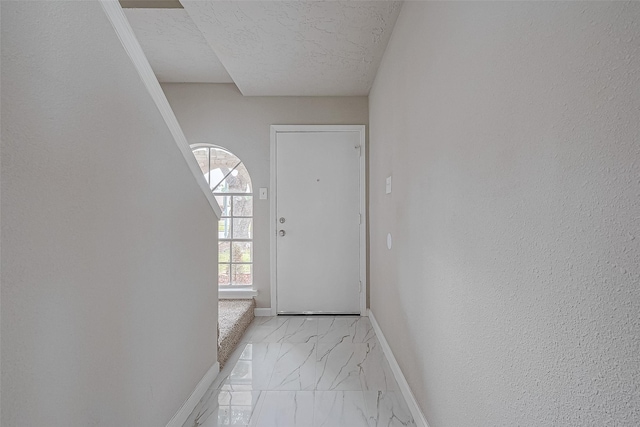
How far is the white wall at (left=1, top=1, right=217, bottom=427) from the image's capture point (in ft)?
2.49

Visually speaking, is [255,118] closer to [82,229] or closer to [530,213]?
[82,229]

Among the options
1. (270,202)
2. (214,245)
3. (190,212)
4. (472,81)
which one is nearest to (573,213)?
(472,81)

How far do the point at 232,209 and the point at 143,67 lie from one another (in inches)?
90.1

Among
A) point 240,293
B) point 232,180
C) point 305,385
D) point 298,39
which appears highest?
point 298,39

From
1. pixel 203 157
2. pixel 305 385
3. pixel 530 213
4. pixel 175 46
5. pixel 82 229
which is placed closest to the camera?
pixel 530 213

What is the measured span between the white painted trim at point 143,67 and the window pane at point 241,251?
1.81 meters

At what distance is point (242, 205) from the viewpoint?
137 inches

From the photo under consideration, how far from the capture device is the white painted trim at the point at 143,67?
3.62 ft

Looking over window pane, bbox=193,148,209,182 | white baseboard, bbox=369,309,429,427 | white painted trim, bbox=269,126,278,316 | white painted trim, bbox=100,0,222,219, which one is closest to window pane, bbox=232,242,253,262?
white painted trim, bbox=269,126,278,316

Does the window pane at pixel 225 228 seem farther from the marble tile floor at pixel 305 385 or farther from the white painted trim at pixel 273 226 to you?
the marble tile floor at pixel 305 385

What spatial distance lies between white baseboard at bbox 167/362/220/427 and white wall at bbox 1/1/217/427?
2.4 inches

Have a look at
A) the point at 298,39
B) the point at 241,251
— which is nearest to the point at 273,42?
the point at 298,39

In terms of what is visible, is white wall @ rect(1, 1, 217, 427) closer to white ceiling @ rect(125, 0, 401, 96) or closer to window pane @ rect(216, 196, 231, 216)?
white ceiling @ rect(125, 0, 401, 96)

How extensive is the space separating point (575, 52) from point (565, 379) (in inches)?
24.8
